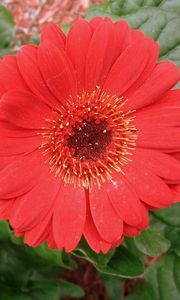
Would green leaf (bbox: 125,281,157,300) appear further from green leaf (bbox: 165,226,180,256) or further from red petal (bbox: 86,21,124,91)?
red petal (bbox: 86,21,124,91)

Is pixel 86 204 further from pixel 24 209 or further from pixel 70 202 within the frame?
pixel 24 209

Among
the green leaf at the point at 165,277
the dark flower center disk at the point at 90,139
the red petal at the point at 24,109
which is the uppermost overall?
the red petal at the point at 24,109

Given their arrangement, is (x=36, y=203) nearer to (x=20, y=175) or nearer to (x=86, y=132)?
(x=20, y=175)

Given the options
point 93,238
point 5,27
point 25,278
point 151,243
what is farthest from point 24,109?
point 25,278

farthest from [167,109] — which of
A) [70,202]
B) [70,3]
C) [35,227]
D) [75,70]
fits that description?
[70,3]

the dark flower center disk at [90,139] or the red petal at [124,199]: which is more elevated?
the dark flower center disk at [90,139]

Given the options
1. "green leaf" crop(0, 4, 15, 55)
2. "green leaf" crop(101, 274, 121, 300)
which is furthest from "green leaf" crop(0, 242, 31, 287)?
→ "green leaf" crop(0, 4, 15, 55)

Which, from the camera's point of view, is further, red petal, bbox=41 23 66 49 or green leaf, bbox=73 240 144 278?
green leaf, bbox=73 240 144 278

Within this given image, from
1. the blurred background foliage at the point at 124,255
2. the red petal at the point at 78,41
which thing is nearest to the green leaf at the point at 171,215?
the blurred background foliage at the point at 124,255

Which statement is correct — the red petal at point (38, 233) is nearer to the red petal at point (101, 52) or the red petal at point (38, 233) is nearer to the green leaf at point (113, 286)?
the red petal at point (101, 52)
